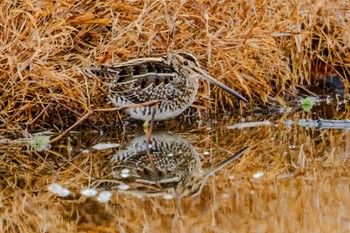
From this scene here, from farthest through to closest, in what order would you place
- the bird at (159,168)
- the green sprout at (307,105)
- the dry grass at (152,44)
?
the green sprout at (307,105), the dry grass at (152,44), the bird at (159,168)

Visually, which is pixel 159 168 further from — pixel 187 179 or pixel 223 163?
pixel 223 163

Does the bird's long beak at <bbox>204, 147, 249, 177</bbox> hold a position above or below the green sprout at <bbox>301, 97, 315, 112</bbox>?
below

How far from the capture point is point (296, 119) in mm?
7223

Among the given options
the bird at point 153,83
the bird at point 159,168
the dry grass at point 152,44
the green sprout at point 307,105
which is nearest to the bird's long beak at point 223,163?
the bird at point 159,168

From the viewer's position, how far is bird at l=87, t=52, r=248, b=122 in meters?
6.64

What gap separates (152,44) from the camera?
281 inches

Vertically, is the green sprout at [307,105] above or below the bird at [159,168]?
above

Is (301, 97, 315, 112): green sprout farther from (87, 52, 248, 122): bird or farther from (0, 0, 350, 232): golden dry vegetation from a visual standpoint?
(87, 52, 248, 122): bird

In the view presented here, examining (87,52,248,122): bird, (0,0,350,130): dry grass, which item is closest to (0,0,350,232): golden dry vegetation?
(0,0,350,130): dry grass

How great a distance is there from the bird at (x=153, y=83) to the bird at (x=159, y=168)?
0.19 meters

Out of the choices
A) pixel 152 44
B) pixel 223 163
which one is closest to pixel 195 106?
pixel 152 44

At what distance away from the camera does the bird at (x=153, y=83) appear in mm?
6645

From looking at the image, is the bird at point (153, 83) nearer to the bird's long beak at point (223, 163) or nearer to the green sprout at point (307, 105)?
the bird's long beak at point (223, 163)

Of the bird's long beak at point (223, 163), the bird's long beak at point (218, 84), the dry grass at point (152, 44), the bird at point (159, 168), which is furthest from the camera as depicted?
the bird's long beak at point (218, 84)
